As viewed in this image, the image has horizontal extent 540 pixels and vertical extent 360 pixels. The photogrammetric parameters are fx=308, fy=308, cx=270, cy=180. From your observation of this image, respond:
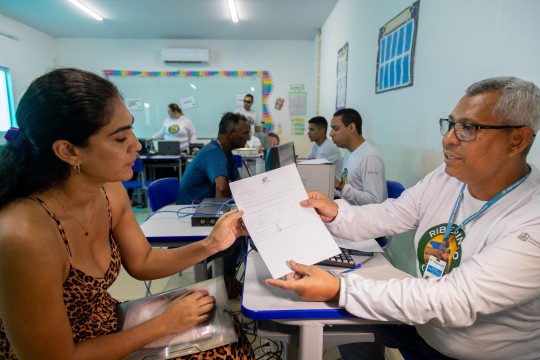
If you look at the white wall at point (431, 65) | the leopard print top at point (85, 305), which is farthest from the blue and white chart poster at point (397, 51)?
the leopard print top at point (85, 305)

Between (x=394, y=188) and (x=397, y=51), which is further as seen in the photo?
(x=397, y=51)

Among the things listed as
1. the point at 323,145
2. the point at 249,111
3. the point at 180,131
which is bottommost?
the point at 323,145

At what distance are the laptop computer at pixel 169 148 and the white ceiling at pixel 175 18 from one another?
2.01 metres

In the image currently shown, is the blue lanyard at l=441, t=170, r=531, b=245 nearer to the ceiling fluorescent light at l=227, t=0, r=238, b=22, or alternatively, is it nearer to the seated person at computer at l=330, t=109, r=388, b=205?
the seated person at computer at l=330, t=109, r=388, b=205

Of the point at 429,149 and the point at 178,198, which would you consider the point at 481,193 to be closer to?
the point at 429,149

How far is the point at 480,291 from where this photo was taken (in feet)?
2.48

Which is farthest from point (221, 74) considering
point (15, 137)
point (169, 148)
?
point (15, 137)

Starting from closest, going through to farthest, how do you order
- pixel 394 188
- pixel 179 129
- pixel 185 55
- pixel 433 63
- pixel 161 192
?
pixel 433 63 → pixel 394 188 → pixel 161 192 → pixel 179 129 → pixel 185 55

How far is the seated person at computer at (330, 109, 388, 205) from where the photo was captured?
A: 219 centimetres

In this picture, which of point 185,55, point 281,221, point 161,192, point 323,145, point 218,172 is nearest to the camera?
point 281,221

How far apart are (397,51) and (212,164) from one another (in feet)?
5.28

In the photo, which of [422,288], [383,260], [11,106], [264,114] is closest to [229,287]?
[383,260]

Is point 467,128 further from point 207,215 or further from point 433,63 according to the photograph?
point 207,215

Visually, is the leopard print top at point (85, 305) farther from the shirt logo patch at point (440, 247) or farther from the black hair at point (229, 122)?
the black hair at point (229, 122)
